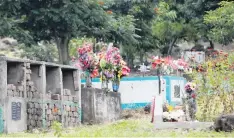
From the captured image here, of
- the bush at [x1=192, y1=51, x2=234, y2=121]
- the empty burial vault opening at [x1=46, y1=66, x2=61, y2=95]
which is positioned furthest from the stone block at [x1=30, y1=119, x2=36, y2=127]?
the bush at [x1=192, y1=51, x2=234, y2=121]

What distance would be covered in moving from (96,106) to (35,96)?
13.3 feet

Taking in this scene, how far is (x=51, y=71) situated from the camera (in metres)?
18.5

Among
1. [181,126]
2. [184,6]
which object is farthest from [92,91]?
[184,6]

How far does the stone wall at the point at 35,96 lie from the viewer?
611 inches

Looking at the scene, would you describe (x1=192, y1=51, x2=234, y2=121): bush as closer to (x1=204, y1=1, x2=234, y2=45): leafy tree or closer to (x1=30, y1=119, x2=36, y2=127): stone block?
(x1=30, y1=119, x2=36, y2=127): stone block

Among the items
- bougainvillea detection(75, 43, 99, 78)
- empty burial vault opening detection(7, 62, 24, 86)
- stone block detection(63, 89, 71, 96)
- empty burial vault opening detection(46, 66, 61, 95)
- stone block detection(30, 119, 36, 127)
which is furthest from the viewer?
bougainvillea detection(75, 43, 99, 78)

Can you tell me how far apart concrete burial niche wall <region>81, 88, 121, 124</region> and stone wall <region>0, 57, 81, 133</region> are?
2.78 feet

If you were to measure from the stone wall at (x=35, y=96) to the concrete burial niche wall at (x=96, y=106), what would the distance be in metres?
0.85

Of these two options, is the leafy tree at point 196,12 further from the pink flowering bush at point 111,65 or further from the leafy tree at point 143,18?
the pink flowering bush at point 111,65

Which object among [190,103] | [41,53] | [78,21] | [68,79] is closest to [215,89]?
[190,103]

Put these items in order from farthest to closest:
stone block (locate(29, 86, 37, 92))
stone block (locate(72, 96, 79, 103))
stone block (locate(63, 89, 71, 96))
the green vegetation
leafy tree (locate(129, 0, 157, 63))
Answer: leafy tree (locate(129, 0, 157, 63))
the green vegetation
stone block (locate(72, 96, 79, 103))
stone block (locate(63, 89, 71, 96))
stone block (locate(29, 86, 37, 92))

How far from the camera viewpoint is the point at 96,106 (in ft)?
68.0

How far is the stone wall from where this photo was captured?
15.5 m

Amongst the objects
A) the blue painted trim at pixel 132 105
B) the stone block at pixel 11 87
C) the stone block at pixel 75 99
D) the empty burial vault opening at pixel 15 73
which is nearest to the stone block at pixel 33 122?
the empty burial vault opening at pixel 15 73
